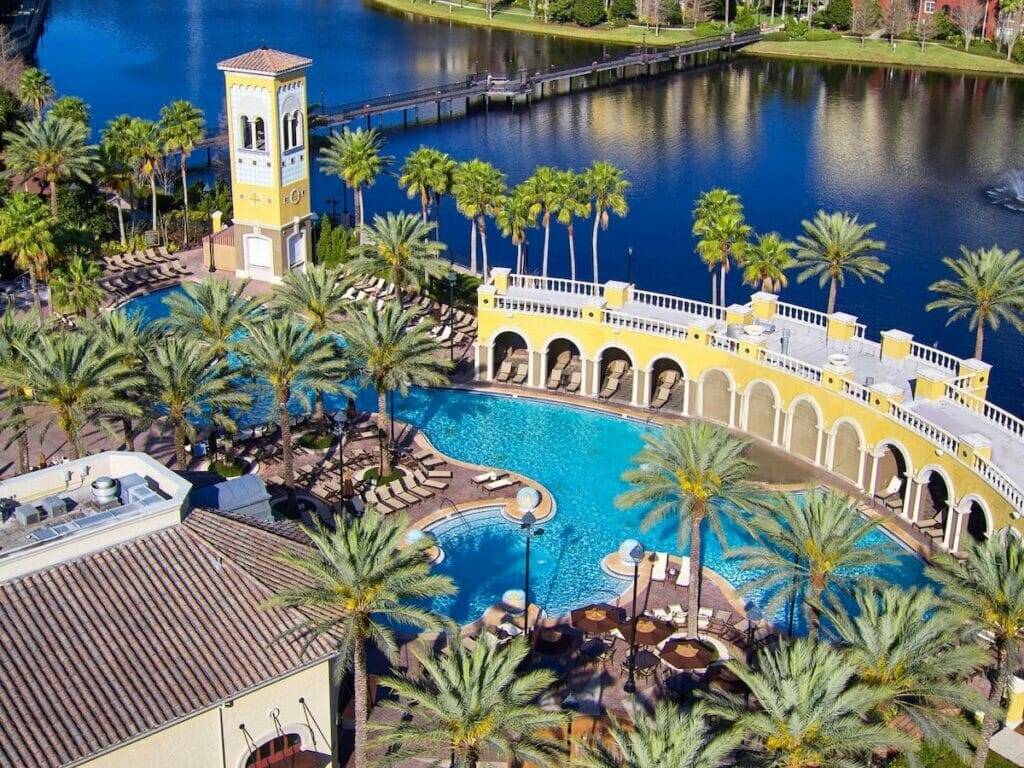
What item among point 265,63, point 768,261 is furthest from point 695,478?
point 265,63

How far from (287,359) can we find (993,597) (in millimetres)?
27089

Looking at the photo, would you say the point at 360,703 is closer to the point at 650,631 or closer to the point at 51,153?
the point at 650,631

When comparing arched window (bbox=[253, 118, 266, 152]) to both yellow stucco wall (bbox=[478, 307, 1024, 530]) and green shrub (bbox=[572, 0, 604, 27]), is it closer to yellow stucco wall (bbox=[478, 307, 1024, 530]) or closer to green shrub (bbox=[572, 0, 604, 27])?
yellow stucco wall (bbox=[478, 307, 1024, 530])

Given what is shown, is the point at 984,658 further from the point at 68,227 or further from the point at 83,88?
the point at 83,88

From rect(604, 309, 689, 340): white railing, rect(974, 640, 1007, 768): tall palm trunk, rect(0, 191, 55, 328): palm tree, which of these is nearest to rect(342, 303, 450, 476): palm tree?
rect(604, 309, 689, 340): white railing

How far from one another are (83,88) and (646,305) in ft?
288

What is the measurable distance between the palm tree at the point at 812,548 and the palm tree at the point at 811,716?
5.35 m

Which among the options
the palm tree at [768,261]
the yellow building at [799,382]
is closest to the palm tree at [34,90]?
the yellow building at [799,382]

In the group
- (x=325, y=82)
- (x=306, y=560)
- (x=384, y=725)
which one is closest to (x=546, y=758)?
(x=384, y=725)

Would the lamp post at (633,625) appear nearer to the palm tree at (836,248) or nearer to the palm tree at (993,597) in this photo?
the palm tree at (993,597)

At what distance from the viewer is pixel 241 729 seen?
36000 mm

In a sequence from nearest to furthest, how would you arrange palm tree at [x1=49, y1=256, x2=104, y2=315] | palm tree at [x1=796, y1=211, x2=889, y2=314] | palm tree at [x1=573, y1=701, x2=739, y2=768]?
palm tree at [x1=573, y1=701, x2=739, y2=768] → palm tree at [x1=49, y1=256, x2=104, y2=315] → palm tree at [x1=796, y1=211, x2=889, y2=314]

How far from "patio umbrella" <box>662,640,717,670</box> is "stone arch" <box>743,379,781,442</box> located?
18.6m

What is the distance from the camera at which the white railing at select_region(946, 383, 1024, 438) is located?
177 feet
